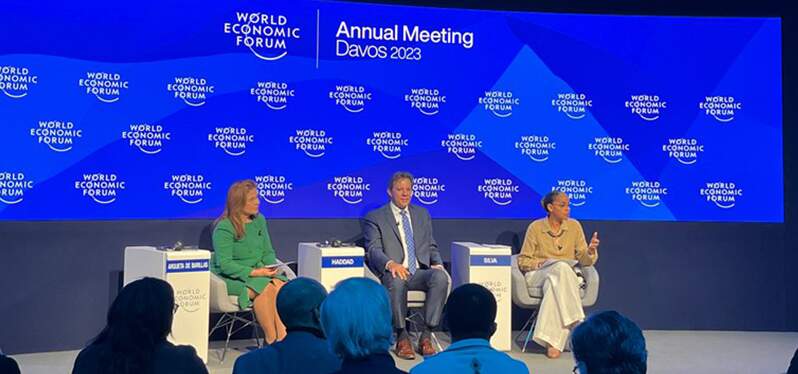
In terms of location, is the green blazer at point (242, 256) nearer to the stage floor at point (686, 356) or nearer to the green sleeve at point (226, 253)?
the green sleeve at point (226, 253)

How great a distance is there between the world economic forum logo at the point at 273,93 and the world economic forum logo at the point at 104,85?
3.16ft

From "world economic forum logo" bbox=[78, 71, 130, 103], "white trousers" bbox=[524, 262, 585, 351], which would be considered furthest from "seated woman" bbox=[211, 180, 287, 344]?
"white trousers" bbox=[524, 262, 585, 351]

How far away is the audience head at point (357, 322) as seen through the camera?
7.82ft

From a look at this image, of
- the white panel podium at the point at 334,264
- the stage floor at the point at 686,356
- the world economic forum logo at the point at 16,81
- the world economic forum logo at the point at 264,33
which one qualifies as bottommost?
the stage floor at the point at 686,356

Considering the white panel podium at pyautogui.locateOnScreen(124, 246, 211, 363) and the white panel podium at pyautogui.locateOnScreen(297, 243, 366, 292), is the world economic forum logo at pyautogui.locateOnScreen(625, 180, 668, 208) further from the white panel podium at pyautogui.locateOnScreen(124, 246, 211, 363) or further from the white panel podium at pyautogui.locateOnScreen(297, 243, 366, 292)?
the white panel podium at pyautogui.locateOnScreen(124, 246, 211, 363)

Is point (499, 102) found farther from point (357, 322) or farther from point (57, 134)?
point (357, 322)

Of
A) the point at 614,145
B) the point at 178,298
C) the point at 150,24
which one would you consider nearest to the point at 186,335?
the point at 178,298

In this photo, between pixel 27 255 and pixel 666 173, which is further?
pixel 666 173

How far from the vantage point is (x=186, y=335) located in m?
5.66

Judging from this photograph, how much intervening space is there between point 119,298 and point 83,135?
4.09 m

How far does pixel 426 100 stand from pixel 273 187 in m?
1.42

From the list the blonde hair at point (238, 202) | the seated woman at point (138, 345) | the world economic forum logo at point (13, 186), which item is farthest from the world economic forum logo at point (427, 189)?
the seated woman at point (138, 345)

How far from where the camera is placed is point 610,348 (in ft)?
7.15

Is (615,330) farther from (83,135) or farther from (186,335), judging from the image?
(83,135)
